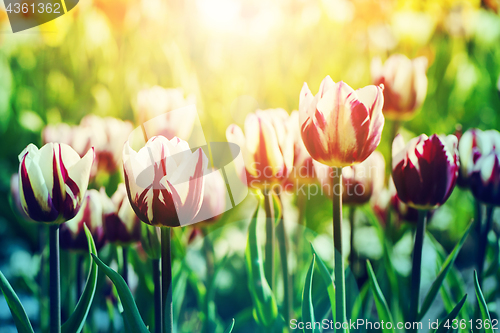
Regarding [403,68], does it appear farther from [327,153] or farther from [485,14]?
[485,14]

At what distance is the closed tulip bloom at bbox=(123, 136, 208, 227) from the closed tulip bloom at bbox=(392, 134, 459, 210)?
18 centimetres

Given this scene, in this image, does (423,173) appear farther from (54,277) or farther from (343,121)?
Answer: (54,277)

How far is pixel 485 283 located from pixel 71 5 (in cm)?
62

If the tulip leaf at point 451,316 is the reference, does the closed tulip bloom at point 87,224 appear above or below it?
above

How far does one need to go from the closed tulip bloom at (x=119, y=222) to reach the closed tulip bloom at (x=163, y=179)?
10cm

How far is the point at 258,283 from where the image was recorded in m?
0.35

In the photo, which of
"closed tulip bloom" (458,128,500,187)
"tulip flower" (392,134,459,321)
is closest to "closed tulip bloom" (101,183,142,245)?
"tulip flower" (392,134,459,321)

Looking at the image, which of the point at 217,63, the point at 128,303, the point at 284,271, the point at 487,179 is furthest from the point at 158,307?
the point at 217,63

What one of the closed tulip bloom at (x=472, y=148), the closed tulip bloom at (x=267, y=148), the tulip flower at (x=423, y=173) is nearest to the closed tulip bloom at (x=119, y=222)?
the closed tulip bloom at (x=267, y=148)

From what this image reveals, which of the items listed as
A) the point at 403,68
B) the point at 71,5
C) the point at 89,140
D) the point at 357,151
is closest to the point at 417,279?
the point at 357,151

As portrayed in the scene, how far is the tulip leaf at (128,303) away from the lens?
0.27 m

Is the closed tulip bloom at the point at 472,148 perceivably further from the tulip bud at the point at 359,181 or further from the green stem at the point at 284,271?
the green stem at the point at 284,271

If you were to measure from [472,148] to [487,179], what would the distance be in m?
0.04

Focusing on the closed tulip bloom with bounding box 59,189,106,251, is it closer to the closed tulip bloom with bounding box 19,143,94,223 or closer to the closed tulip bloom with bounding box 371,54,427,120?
the closed tulip bloom with bounding box 19,143,94,223
